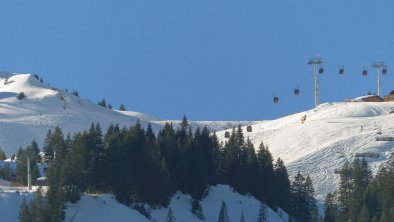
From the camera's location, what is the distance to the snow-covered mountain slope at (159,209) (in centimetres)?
12300

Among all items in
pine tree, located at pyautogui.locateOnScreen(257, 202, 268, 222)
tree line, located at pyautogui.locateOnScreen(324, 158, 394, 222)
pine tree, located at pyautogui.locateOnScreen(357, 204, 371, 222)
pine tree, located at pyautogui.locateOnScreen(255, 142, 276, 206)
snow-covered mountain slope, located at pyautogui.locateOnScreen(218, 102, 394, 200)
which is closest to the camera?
pine tree, located at pyautogui.locateOnScreen(257, 202, 268, 222)

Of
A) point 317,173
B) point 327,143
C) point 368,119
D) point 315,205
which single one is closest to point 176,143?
point 315,205

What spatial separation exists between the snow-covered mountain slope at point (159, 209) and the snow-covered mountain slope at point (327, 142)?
2056 cm

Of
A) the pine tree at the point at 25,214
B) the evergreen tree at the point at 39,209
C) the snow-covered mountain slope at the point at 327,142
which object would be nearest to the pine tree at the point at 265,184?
the snow-covered mountain slope at the point at 327,142

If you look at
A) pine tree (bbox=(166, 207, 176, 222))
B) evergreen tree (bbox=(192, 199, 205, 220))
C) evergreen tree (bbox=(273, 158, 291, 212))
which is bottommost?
pine tree (bbox=(166, 207, 176, 222))

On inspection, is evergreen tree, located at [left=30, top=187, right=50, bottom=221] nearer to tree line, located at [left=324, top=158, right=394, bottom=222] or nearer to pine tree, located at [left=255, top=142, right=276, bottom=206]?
tree line, located at [left=324, top=158, right=394, bottom=222]

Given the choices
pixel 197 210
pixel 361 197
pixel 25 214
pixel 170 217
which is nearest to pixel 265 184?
pixel 361 197

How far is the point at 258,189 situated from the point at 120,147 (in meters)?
15.7

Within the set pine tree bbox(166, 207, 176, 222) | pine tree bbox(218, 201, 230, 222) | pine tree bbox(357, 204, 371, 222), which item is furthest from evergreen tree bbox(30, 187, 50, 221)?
pine tree bbox(357, 204, 371, 222)

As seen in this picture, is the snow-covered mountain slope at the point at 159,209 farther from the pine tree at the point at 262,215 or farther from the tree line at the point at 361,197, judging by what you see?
the tree line at the point at 361,197

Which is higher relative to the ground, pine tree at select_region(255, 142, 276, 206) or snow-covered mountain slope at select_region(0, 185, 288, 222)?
pine tree at select_region(255, 142, 276, 206)

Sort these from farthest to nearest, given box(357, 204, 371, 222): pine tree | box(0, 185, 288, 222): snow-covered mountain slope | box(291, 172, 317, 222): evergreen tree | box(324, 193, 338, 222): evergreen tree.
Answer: box(291, 172, 317, 222): evergreen tree → box(324, 193, 338, 222): evergreen tree → box(357, 204, 371, 222): pine tree → box(0, 185, 288, 222): snow-covered mountain slope

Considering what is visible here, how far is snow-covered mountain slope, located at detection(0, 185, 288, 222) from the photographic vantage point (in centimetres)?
12300

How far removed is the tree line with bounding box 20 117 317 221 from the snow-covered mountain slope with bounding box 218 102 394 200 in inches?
581
